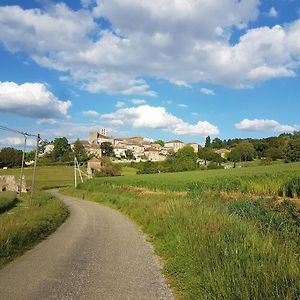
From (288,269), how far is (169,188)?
41010 mm

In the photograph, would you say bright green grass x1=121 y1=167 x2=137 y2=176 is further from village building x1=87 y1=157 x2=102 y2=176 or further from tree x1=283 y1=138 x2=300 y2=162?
tree x1=283 y1=138 x2=300 y2=162

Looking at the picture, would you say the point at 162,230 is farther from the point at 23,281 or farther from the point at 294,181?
the point at 294,181

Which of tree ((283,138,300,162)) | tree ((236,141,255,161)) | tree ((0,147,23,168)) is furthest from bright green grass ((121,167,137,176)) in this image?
tree ((236,141,255,161))

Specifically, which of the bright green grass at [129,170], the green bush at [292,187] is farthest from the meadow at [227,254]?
the bright green grass at [129,170]

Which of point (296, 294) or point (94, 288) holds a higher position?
→ point (296, 294)

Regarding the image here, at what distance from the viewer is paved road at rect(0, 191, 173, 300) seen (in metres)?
7.94

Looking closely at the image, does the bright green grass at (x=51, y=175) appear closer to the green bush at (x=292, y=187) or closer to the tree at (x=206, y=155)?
the tree at (x=206, y=155)

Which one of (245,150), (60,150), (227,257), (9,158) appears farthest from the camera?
(60,150)

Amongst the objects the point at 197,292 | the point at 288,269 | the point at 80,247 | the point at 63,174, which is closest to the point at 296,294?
the point at 288,269

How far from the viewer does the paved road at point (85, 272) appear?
7.94m

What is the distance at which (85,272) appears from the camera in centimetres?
983

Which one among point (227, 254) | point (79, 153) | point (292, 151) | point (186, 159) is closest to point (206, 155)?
point (186, 159)

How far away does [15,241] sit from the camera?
42.6 feet

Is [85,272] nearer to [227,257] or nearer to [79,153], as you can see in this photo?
[227,257]
